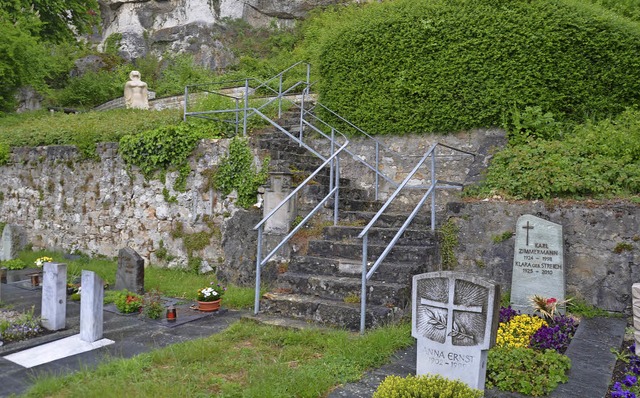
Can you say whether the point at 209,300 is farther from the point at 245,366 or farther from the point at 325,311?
the point at 245,366

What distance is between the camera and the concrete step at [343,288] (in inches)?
214

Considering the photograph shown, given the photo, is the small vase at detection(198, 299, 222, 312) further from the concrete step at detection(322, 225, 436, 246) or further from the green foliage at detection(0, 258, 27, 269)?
the green foliage at detection(0, 258, 27, 269)

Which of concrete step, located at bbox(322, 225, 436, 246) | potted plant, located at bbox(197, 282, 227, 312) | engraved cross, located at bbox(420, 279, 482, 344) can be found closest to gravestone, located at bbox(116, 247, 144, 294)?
potted plant, located at bbox(197, 282, 227, 312)

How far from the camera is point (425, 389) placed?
3.11m

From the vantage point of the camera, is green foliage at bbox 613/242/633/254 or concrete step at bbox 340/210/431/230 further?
concrete step at bbox 340/210/431/230

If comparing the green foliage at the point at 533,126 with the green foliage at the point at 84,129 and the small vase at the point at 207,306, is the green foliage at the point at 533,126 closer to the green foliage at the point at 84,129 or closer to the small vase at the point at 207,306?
the small vase at the point at 207,306

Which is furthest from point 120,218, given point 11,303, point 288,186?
point 288,186

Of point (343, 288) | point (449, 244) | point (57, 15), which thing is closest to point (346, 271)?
point (343, 288)

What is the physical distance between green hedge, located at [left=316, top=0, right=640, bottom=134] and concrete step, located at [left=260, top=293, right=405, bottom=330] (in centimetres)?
449

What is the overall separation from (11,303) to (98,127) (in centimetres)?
493

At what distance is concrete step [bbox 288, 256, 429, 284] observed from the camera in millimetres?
A: 5758

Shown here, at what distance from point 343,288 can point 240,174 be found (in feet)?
11.6

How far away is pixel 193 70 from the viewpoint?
71.5 feet

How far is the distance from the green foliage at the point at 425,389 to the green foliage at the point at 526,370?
0.72m
